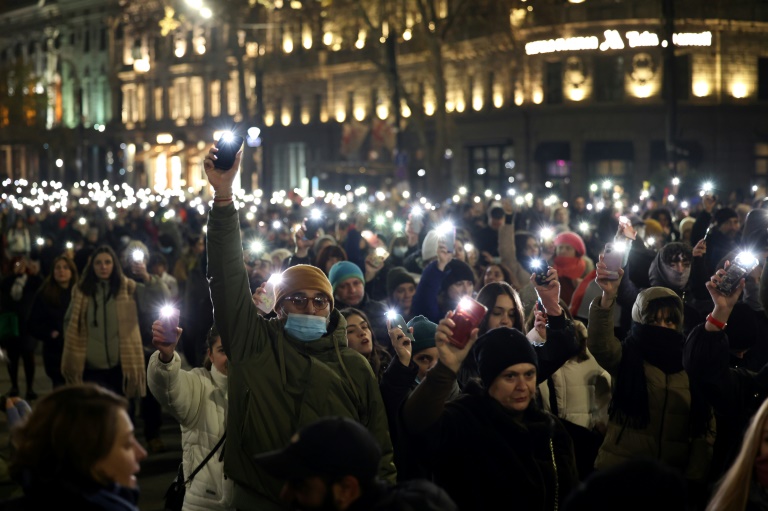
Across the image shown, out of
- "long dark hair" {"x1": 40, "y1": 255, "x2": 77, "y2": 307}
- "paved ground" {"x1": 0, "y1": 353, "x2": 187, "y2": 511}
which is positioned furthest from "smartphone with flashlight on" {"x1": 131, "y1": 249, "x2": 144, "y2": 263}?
"paved ground" {"x1": 0, "y1": 353, "x2": 187, "y2": 511}

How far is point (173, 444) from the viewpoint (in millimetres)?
11695

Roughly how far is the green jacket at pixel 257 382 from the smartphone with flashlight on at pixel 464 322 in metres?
0.76

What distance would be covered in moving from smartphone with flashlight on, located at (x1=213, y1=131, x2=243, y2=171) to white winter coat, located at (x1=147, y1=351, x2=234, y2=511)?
153 centimetres

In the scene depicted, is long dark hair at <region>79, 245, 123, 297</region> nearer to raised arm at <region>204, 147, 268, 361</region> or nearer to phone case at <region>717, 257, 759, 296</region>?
raised arm at <region>204, 147, 268, 361</region>

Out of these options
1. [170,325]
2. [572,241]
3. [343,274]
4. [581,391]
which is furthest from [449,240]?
[170,325]

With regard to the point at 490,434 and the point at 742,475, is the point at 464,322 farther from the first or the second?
the point at 742,475

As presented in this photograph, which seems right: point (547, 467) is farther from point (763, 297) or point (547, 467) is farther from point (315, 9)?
point (315, 9)

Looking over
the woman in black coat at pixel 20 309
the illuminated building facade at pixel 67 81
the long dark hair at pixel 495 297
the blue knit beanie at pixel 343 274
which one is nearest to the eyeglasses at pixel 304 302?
the long dark hair at pixel 495 297

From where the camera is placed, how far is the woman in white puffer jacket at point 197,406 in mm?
6340

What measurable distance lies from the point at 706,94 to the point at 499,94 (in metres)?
8.85

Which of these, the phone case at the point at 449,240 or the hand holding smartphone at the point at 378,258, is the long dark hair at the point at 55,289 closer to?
the hand holding smartphone at the point at 378,258

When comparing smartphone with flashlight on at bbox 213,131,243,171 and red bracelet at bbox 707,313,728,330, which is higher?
smartphone with flashlight on at bbox 213,131,243,171

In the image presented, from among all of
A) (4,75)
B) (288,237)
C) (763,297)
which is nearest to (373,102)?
(4,75)

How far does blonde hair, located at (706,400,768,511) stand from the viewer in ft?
14.0
